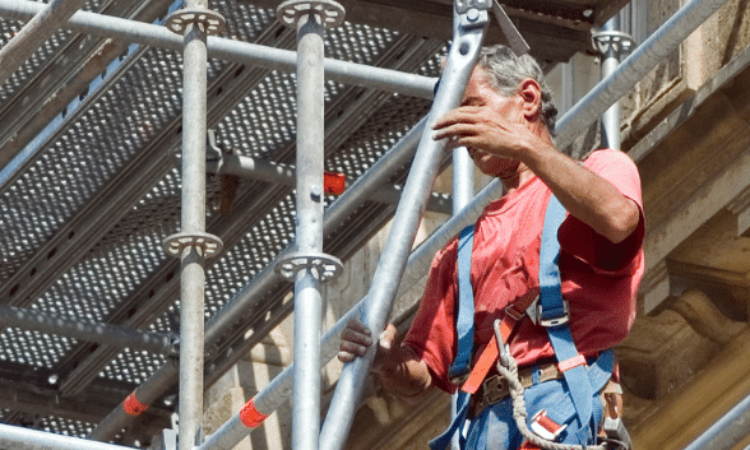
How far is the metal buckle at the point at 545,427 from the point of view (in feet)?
20.5

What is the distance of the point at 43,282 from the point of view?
10.5 m

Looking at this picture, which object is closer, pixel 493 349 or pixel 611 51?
pixel 493 349

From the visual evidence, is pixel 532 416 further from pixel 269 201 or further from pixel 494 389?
pixel 269 201

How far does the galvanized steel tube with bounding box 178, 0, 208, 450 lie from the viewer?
813cm

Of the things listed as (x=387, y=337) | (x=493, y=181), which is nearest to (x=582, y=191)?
(x=387, y=337)

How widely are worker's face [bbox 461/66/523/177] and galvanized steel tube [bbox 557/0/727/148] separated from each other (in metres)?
0.97

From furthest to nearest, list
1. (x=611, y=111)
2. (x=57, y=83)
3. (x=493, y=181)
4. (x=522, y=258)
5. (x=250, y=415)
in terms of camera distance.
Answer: (x=611, y=111) < (x=57, y=83) < (x=493, y=181) < (x=250, y=415) < (x=522, y=258)

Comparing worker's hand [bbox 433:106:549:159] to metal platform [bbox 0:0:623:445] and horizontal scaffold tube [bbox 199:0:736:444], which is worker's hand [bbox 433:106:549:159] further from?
metal platform [bbox 0:0:623:445]

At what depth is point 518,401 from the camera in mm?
6293

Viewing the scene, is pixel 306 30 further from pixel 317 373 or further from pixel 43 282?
pixel 43 282

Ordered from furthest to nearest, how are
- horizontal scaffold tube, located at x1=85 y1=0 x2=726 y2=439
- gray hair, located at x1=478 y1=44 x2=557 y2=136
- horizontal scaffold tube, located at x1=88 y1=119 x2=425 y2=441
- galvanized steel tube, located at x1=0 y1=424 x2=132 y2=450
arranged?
1. horizontal scaffold tube, located at x1=88 y1=119 x2=425 y2=441
2. horizontal scaffold tube, located at x1=85 y1=0 x2=726 y2=439
3. galvanized steel tube, located at x1=0 y1=424 x2=132 y2=450
4. gray hair, located at x1=478 y1=44 x2=557 y2=136

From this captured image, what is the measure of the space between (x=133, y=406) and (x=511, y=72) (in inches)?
177

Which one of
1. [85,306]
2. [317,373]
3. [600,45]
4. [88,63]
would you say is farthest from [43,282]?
[317,373]

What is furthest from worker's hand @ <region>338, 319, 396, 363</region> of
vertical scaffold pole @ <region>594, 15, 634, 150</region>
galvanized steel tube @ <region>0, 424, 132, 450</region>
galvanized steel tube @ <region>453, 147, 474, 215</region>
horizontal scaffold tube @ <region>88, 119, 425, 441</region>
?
vertical scaffold pole @ <region>594, 15, 634, 150</region>
